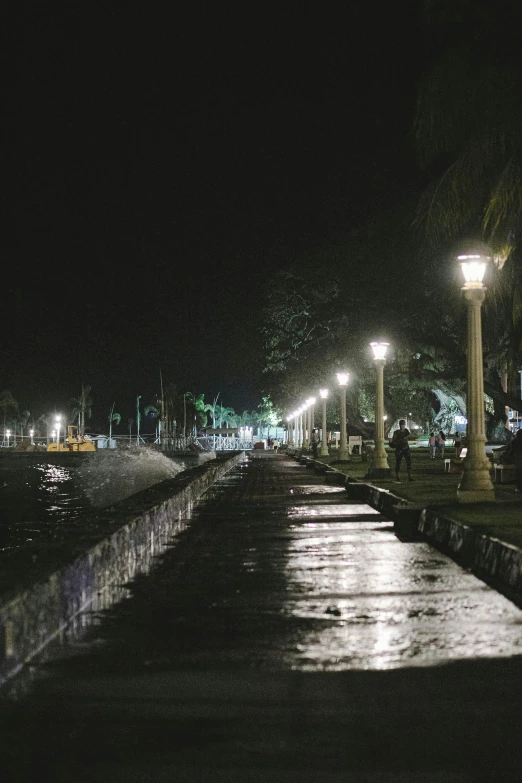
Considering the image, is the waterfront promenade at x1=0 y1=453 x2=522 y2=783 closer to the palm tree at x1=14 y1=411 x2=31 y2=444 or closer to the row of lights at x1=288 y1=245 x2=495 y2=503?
the row of lights at x1=288 y1=245 x2=495 y2=503

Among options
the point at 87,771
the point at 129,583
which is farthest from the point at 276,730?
the point at 129,583

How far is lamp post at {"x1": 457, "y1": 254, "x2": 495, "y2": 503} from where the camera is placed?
1493 centimetres

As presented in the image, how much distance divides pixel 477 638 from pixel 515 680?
1.01 m

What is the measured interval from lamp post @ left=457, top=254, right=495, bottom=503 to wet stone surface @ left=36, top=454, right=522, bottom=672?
277 cm

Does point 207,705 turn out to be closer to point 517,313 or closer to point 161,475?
point 517,313

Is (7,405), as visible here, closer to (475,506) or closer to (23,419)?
(23,419)

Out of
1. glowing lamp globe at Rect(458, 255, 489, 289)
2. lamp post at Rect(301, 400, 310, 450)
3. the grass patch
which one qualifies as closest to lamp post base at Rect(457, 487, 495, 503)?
the grass patch

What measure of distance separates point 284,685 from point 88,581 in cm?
284

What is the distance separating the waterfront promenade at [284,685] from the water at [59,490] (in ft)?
5.27

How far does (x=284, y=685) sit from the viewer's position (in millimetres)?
5164

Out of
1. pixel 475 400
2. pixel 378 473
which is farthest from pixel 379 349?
pixel 475 400

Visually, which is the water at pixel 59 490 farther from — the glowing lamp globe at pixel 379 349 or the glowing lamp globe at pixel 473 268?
the glowing lamp globe at pixel 379 349

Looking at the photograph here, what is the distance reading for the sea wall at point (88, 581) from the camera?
211 inches

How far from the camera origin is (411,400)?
275 feet
